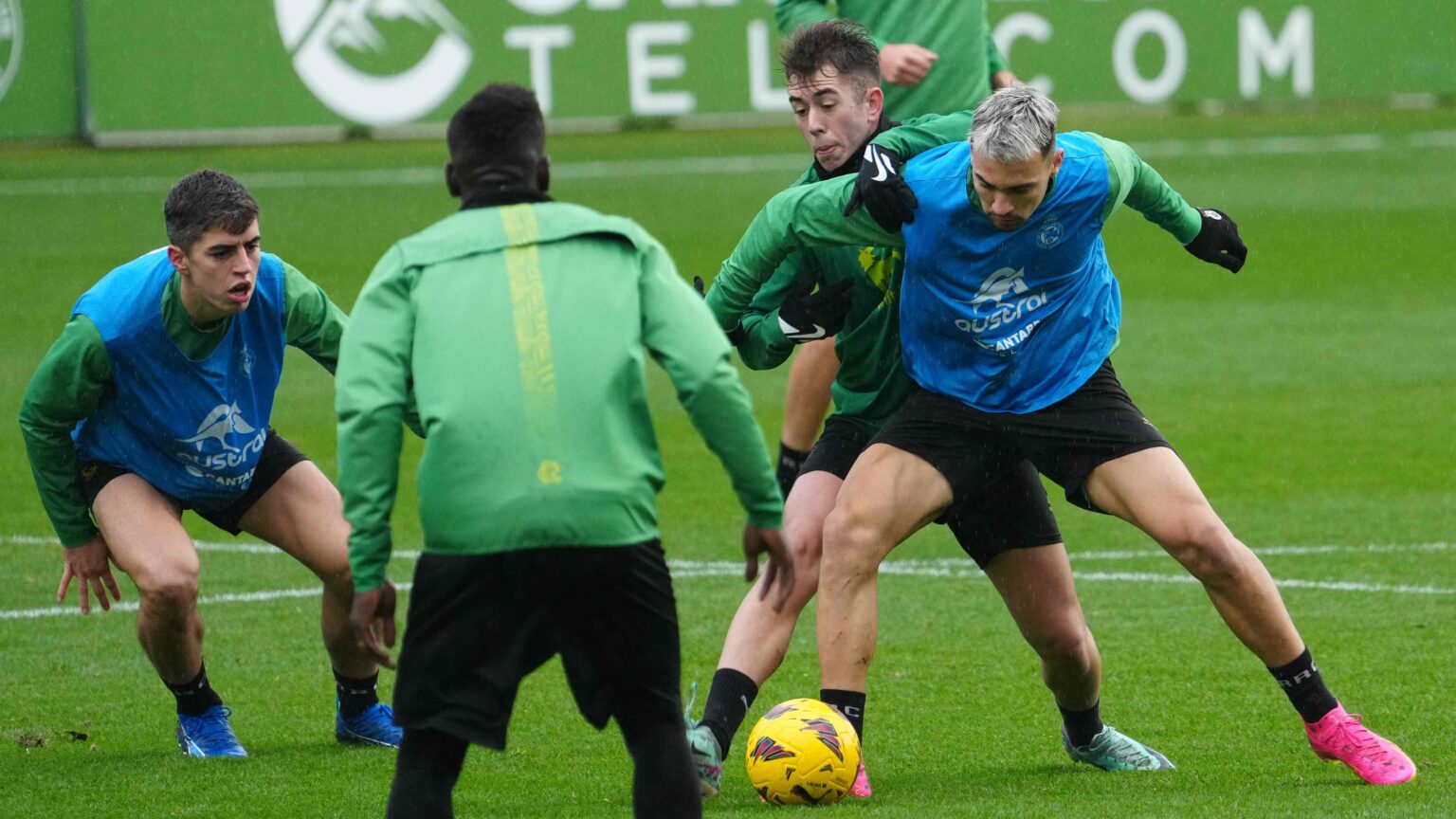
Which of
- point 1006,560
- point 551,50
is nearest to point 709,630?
point 1006,560

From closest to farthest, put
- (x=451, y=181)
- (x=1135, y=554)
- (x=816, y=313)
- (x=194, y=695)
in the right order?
(x=451, y=181) → (x=816, y=313) → (x=194, y=695) → (x=1135, y=554)

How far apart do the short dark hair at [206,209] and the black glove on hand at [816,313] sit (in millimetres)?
1565

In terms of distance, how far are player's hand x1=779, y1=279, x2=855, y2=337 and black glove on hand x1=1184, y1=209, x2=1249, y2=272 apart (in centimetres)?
113

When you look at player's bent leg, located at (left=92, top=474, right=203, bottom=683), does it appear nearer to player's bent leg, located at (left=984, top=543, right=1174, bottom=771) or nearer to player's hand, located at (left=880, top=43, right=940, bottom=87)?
player's bent leg, located at (left=984, top=543, right=1174, bottom=771)

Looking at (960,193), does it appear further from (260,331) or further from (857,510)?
(260,331)

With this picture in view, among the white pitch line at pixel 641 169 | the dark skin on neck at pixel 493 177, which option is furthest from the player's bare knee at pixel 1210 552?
the white pitch line at pixel 641 169

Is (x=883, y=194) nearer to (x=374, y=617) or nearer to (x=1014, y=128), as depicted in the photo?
(x=1014, y=128)

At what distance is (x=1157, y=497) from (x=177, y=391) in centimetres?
290

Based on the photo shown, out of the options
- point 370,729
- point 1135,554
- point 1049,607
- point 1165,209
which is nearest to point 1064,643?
point 1049,607

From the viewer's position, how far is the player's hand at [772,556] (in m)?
4.59

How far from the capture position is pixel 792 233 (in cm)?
582

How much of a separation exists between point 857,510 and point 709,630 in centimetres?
237

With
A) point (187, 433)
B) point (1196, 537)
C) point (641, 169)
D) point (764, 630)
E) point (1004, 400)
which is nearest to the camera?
point (1196, 537)

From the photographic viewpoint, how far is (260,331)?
6.34 m
